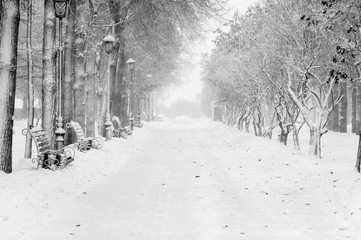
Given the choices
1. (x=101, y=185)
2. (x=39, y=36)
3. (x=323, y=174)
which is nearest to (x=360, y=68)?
(x=323, y=174)

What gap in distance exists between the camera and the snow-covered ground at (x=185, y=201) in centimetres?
752

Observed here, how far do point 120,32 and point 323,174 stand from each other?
15.8 metres

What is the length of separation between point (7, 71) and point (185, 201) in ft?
17.6

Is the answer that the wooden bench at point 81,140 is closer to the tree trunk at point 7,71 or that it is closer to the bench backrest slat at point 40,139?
the bench backrest slat at point 40,139

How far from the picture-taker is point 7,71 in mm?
11422

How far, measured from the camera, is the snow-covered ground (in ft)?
24.7

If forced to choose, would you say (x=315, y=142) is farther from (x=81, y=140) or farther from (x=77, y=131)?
(x=77, y=131)

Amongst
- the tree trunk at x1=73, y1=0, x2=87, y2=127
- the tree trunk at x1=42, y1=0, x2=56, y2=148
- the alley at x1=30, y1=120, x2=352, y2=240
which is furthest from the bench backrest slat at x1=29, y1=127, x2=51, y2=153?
the tree trunk at x1=73, y1=0, x2=87, y2=127

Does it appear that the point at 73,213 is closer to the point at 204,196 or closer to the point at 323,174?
the point at 204,196

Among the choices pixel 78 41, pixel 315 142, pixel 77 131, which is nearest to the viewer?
pixel 77 131

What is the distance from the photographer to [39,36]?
32.9 m

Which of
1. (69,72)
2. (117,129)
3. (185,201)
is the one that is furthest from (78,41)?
(185,201)

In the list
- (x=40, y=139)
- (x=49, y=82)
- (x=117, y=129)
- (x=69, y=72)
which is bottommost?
(x=117, y=129)

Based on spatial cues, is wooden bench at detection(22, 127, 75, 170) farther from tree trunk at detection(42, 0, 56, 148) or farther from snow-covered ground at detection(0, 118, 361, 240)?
tree trunk at detection(42, 0, 56, 148)
